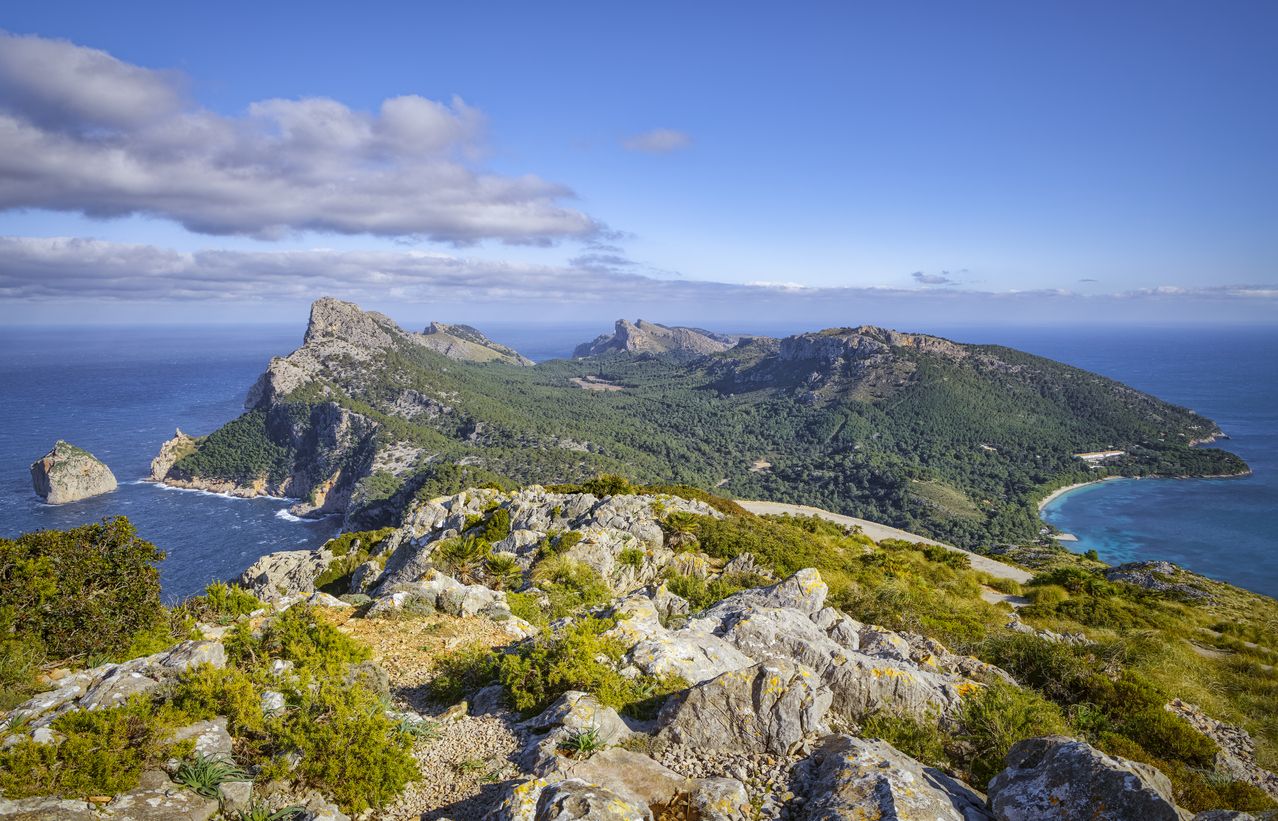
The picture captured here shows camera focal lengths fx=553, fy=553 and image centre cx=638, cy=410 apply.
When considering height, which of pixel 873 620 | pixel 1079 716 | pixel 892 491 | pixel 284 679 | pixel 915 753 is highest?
pixel 284 679

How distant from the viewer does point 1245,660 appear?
1739 cm

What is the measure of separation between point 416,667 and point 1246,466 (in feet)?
592

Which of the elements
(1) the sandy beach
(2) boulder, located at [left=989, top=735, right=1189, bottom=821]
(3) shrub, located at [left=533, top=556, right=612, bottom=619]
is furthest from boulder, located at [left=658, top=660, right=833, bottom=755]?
(1) the sandy beach

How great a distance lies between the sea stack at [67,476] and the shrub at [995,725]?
140152mm

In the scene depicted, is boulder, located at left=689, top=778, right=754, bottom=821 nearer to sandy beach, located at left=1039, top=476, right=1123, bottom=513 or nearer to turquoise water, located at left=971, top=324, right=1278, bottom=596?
turquoise water, located at left=971, top=324, right=1278, bottom=596

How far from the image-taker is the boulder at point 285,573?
98.7 ft

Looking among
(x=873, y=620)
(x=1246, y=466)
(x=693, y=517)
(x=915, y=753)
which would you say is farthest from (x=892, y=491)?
(x=915, y=753)

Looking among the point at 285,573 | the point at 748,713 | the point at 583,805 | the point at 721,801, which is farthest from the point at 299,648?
the point at 285,573

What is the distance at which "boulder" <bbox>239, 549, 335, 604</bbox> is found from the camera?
30.1m

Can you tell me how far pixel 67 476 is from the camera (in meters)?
99.1

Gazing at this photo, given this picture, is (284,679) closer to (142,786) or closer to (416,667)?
(142,786)

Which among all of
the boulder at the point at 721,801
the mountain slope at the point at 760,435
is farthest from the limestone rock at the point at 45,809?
the mountain slope at the point at 760,435

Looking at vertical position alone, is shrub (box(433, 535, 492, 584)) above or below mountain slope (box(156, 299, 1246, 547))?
above

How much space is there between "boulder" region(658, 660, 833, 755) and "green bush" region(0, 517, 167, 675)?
9.73 metres
